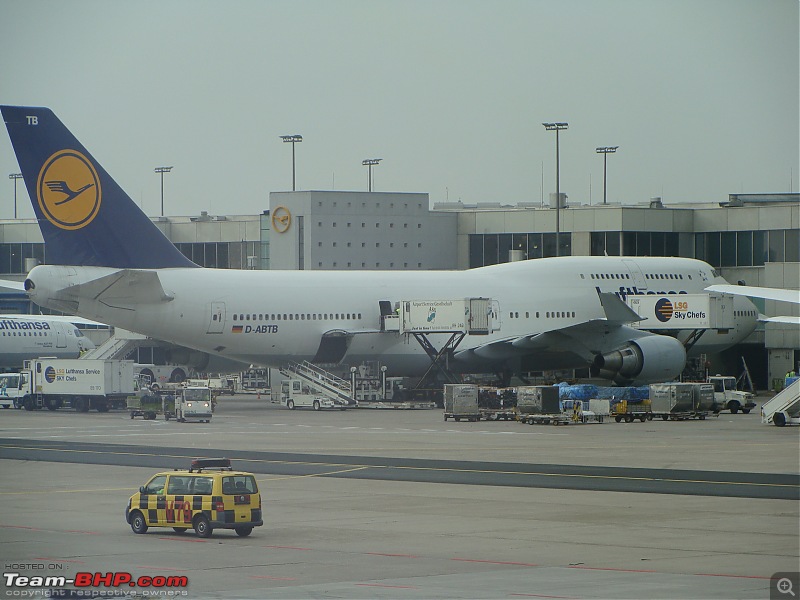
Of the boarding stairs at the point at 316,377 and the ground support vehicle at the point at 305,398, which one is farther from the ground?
the boarding stairs at the point at 316,377

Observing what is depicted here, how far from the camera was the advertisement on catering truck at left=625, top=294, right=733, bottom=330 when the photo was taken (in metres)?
60.3

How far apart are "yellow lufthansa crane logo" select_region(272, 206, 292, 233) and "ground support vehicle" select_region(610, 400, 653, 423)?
36.9 meters

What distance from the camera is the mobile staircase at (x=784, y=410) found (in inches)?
1833

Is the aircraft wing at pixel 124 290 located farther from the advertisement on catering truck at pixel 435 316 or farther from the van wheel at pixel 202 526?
the van wheel at pixel 202 526

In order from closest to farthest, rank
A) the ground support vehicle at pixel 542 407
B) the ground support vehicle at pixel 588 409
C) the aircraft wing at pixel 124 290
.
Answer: the ground support vehicle at pixel 542 407 < the ground support vehicle at pixel 588 409 < the aircraft wing at pixel 124 290

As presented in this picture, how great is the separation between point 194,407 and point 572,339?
58.4 feet

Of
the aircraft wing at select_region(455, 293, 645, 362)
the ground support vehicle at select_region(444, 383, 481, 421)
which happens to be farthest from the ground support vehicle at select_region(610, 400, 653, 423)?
the aircraft wing at select_region(455, 293, 645, 362)

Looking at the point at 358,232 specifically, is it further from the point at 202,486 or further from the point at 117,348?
the point at 202,486

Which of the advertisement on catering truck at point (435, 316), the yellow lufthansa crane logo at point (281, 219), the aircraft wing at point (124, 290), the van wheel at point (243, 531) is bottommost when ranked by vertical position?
the van wheel at point (243, 531)

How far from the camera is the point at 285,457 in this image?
35.6m

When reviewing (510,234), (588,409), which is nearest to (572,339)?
(588,409)

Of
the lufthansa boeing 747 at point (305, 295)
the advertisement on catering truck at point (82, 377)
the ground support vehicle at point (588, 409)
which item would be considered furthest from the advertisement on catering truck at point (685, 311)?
the advertisement on catering truck at point (82, 377)

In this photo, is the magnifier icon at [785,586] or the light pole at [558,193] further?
the light pole at [558,193]

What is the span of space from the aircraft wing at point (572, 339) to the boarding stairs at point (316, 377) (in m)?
5.84
